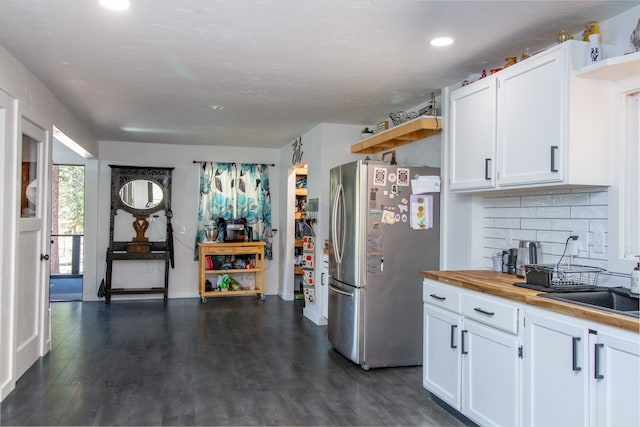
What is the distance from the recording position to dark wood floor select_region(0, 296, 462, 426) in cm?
304

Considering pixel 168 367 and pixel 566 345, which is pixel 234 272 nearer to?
pixel 168 367

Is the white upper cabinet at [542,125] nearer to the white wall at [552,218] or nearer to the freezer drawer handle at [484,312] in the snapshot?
the white wall at [552,218]

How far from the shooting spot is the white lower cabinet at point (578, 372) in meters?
1.84

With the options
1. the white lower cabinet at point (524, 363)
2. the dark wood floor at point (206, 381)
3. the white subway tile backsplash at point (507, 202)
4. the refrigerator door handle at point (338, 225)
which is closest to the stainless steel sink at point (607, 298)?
the white lower cabinet at point (524, 363)

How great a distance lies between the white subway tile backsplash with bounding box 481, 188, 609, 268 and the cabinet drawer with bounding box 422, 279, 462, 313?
0.65 meters

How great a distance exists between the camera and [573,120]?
8.26ft

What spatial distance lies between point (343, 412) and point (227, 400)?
81 cm

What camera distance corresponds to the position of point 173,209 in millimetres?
7547

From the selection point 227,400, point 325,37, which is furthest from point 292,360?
point 325,37

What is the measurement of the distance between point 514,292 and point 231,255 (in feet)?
18.8

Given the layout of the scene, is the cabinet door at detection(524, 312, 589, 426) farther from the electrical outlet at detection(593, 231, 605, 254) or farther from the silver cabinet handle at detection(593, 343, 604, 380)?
the electrical outlet at detection(593, 231, 605, 254)

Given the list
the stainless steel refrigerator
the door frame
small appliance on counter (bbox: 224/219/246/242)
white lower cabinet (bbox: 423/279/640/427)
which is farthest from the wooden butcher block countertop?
small appliance on counter (bbox: 224/219/246/242)

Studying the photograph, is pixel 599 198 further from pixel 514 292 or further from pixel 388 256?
pixel 388 256

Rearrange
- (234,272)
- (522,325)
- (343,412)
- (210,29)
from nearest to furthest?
(522,325), (210,29), (343,412), (234,272)
